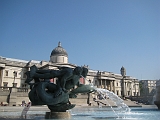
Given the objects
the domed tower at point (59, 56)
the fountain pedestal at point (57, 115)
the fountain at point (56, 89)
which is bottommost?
the fountain pedestal at point (57, 115)

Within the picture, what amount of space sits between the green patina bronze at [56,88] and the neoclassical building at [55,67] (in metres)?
21.7

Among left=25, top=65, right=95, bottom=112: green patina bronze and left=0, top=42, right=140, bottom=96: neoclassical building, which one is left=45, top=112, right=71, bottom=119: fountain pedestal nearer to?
left=25, top=65, right=95, bottom=112: green patina bronze

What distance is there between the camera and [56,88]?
10227 millimetres

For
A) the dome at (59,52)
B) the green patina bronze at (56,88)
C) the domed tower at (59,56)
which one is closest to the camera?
the green patina bronze at (56,88)

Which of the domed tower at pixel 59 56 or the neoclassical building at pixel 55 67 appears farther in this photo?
the domed tower at pixel 59 56

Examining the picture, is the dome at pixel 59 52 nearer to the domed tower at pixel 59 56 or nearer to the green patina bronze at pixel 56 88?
the domed tower at pixel 59 56

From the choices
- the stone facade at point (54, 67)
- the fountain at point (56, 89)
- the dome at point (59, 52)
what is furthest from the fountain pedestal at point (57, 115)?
the dome at point (59, 52)

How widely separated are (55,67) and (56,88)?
139 ft

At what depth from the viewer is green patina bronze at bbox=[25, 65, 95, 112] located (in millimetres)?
9750

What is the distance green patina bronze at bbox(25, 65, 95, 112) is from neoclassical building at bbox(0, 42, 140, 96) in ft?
71.2

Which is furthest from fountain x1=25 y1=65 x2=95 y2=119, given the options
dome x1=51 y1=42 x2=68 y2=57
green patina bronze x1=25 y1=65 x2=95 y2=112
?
dome x1=51 y1=42 x2=68 y2=57

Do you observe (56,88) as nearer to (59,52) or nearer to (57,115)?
(57,115)

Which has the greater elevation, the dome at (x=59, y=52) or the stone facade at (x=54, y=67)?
the dome at (x=59, y=52)

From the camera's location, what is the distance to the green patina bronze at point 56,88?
32.0ft
